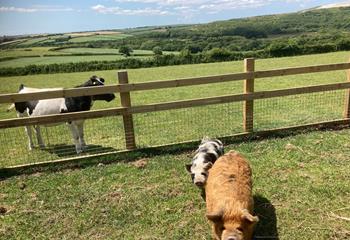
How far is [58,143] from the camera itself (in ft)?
29.0

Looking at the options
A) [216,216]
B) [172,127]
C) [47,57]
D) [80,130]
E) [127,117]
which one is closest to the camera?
[216,216]

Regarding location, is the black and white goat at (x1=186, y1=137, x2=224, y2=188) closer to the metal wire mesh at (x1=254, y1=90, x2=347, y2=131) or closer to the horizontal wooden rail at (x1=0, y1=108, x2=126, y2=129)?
the horizontal wooden rail at (x1=0, y1=108, x2=126, y2=129)

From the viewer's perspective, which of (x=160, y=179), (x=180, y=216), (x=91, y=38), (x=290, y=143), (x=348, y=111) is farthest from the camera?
(x=91, y=38)

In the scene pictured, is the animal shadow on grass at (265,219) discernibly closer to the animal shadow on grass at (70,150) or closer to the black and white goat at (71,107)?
the animal shadow on grass at (70,150)

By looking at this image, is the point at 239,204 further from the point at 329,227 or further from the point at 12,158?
the point at 12,158

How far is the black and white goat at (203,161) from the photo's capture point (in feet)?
16.4

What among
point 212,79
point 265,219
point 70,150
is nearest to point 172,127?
point 212,79

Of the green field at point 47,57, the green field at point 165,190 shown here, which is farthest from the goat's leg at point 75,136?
the green field at point 47,57

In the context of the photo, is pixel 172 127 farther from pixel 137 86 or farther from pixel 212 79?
pixel 137 86

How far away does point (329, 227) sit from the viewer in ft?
14.7

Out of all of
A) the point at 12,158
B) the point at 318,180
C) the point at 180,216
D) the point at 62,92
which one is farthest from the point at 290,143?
the point at 12,158

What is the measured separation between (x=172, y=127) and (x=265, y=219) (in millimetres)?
4979

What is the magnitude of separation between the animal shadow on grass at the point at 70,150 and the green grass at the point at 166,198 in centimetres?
104

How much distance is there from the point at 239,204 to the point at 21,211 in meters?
3.40
